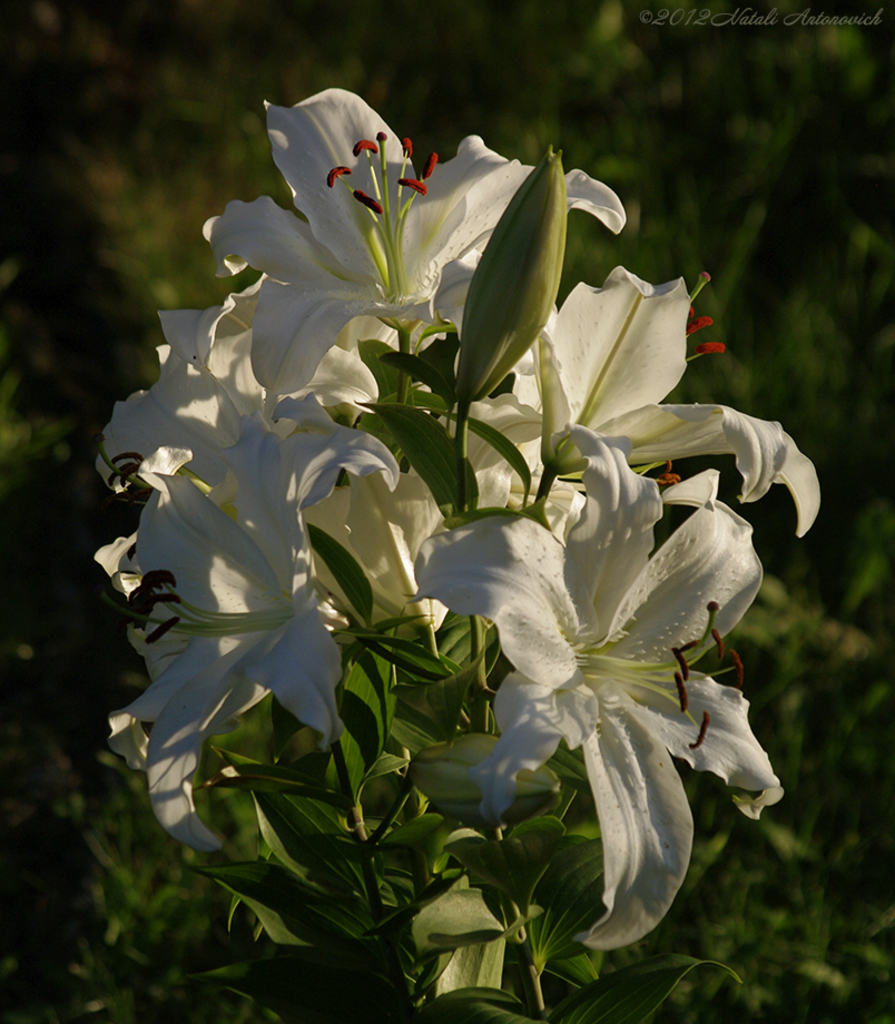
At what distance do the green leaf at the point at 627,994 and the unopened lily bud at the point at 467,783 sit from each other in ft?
0.73

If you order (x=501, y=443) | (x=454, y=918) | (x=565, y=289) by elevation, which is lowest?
(x=565, y=289)

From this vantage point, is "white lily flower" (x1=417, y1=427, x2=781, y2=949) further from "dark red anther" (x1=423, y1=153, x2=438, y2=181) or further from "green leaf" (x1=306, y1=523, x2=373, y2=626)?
"dark red anther" (x1=423, y1=153, x2=438, y2=181)

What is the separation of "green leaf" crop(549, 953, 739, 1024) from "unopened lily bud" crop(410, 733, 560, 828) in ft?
0.73

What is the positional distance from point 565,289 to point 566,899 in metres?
1.48

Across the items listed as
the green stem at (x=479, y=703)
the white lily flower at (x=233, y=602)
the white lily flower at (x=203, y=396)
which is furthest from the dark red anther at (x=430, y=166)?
the green stem at (x=479, y=703)

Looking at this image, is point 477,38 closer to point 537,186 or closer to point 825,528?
point 825,528

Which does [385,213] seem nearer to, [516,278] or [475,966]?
[516,278]

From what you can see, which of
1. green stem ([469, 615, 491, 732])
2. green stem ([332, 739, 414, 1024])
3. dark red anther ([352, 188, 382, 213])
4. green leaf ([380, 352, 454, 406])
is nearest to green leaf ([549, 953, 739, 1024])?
green stem ([332, 739, 414, 1024])

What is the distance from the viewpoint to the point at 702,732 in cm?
65

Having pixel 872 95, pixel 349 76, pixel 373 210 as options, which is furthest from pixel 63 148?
pixel 373 210

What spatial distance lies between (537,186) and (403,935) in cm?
58

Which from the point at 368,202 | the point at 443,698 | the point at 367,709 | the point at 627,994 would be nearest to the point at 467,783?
the point at 443,698

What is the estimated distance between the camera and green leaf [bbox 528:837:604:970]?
Answer: 78 cm

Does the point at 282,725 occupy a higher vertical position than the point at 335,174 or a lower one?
lower
